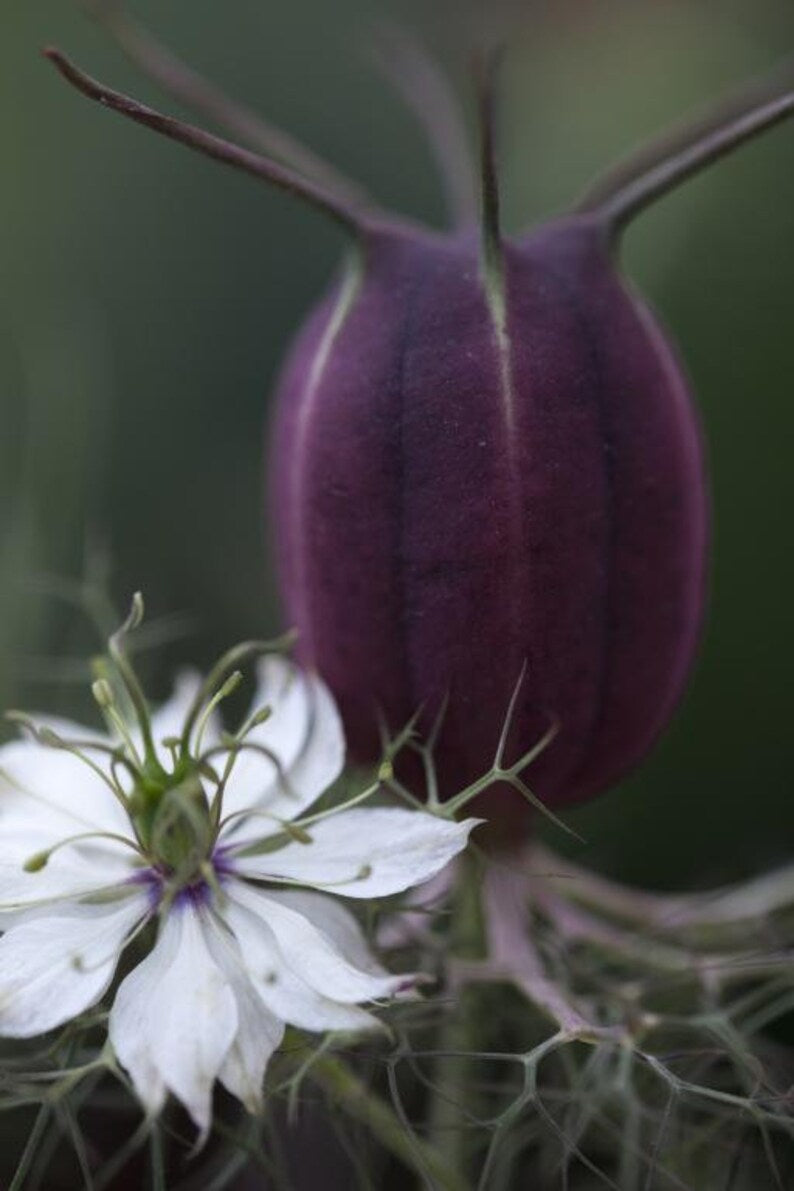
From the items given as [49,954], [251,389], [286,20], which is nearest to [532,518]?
[49,954]

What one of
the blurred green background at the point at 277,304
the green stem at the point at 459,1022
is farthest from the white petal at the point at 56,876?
the blurred green background at the point at 277,304

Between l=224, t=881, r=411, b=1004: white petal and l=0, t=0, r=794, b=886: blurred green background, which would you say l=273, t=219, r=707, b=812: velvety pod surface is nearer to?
l=224, t=881, r=411, b=1004: white petal

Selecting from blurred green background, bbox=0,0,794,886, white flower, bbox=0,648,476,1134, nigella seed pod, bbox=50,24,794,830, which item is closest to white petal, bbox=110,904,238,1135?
white flower, bbox=0,648,476,1134

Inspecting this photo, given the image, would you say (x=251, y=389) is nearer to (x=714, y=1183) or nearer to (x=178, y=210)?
(x=178, y=210)

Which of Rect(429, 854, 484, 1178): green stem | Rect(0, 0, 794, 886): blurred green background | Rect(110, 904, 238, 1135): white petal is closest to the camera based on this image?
Rect(110, 904, 238, 1135): white petal

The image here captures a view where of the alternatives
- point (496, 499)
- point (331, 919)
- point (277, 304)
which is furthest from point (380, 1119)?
point (277, 304)
